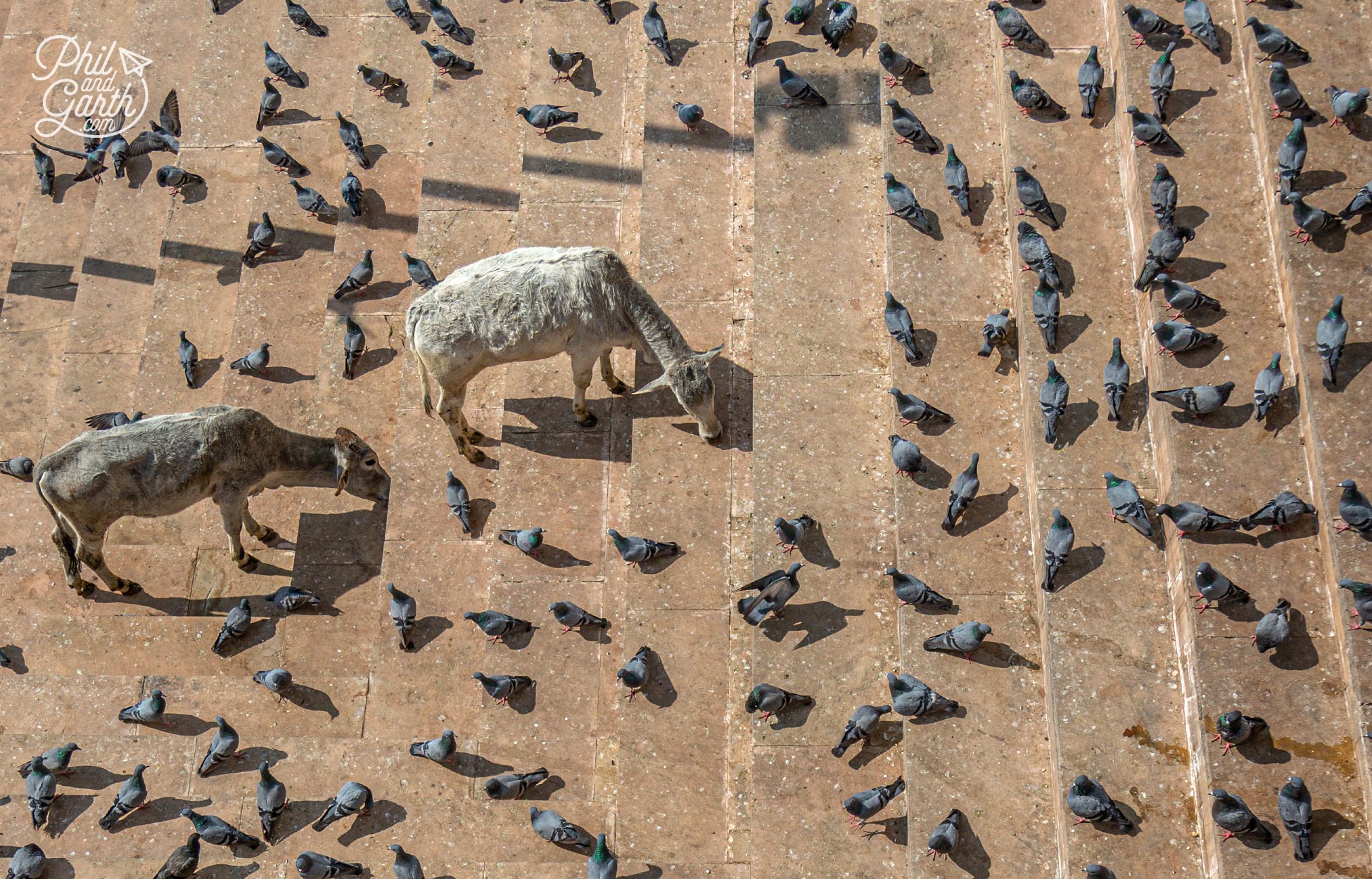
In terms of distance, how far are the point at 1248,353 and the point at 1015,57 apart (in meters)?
4.95

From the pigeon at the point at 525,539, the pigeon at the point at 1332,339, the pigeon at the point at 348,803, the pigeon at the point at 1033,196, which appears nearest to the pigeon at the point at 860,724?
the pigeon at the point at 525,539

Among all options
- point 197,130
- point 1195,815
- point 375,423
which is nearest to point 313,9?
point 197,130

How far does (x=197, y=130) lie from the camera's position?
744 inches

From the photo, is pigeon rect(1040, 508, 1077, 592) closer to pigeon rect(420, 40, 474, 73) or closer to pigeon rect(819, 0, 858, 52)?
pigeon rect(819, 0, 858, 52)

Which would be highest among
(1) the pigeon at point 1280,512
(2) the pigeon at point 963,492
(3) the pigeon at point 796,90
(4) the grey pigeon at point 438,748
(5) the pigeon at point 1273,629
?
(3) the pigeon at point 796,90

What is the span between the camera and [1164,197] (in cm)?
1400

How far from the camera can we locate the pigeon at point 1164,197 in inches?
549

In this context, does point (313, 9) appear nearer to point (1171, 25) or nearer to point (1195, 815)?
point (1171, 25)

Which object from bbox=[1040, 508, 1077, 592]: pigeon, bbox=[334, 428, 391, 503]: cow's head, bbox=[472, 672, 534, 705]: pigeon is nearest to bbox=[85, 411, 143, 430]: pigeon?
bbox=[334, 428, 391, 503]: cow's head

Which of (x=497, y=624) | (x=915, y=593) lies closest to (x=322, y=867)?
(x=497, y=624)

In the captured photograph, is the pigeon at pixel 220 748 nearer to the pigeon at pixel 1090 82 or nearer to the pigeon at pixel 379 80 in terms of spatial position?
the pigeon at pixel 379 80

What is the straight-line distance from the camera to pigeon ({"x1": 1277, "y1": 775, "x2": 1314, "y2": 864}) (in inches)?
442

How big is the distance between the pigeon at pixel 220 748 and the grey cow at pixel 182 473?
240 centimetres

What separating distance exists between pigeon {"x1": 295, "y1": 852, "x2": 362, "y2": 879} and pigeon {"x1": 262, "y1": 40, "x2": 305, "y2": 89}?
11.1 metres
